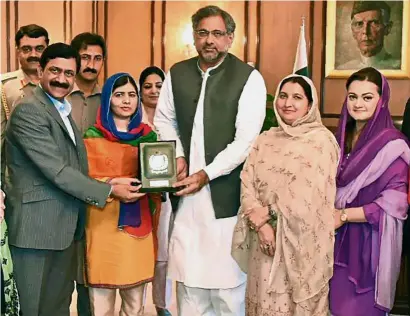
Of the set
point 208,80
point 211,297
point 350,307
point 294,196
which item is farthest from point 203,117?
point 350,307

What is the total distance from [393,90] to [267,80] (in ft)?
3.59

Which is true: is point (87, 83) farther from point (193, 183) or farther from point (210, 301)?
point (210, 301)

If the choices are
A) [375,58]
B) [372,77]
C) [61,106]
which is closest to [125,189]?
[61,106]

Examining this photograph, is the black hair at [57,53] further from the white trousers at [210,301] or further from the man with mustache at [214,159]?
the white trousers at [210,301]

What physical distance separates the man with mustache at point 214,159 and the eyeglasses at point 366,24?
241 cm

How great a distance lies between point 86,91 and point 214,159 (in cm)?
92

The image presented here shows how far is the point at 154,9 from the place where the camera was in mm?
5707

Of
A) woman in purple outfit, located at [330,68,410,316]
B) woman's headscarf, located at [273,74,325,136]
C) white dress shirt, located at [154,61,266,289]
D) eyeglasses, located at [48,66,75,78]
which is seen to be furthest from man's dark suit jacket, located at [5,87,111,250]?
woman in purple outfit, located at [330,68,410,316]

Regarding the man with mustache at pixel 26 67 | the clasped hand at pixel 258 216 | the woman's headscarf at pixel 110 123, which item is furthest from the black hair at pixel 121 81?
the clasped hand at pixel 258 216

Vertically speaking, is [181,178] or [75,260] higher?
[181,178]

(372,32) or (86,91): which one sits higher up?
(372,32)

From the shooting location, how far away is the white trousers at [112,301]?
9.29ft

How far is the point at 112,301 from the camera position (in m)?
Result: 2.87

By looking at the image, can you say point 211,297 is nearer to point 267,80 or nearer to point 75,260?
point 75,260
